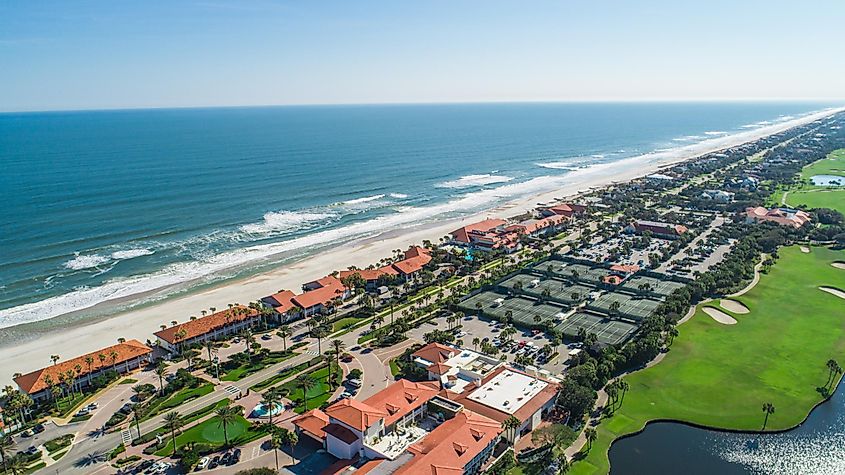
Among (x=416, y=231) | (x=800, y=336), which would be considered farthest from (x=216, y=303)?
(x=800, y=336)

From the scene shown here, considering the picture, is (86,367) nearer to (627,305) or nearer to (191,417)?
(191,417)

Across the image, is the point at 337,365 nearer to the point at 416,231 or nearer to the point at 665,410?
the point at 665,410

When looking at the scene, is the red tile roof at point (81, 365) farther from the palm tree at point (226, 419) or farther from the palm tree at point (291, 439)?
the palm tree at point (291, 439)

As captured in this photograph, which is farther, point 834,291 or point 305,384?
point 834,291

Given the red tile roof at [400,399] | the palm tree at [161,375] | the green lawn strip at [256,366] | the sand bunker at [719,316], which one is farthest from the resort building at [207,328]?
the sand bunker at [719,316]

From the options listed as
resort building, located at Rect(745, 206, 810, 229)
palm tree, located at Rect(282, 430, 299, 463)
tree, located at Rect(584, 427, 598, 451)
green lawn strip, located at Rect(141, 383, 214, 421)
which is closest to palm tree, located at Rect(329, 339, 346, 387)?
palm tree, located at Rect(282, 430, 299, 463)

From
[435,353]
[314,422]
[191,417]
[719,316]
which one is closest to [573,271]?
[719,316]

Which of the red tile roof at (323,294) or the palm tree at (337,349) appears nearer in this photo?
the palm tree at (337,349)
